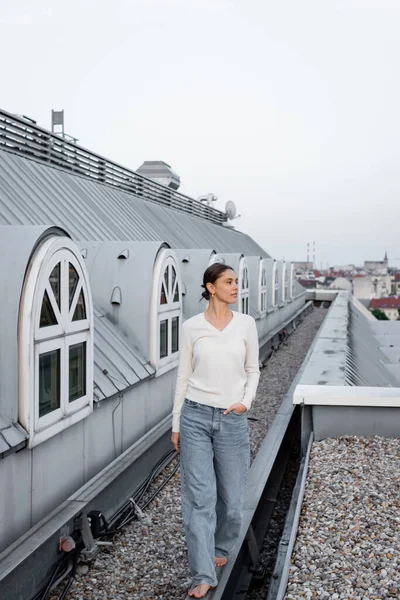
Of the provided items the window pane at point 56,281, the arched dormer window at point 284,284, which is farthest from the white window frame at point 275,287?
the window pane at point 56,281

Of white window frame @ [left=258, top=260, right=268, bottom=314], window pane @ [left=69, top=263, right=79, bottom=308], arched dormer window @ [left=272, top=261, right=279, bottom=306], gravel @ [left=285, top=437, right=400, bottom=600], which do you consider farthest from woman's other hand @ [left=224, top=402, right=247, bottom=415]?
arched dormer window @ [left=272, top=261, right=279, bottom=306]

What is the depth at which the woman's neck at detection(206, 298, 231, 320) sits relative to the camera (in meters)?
3.96

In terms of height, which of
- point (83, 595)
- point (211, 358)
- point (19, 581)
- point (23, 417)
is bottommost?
point (83, 595)

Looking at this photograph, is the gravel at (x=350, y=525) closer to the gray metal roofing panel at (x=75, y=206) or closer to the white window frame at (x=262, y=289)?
the gray metal roofing panel at (x=75, y=206)

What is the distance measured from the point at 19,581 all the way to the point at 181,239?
1518 cm

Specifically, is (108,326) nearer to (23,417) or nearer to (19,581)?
(23,417)

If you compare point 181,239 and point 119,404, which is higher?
point 181,239

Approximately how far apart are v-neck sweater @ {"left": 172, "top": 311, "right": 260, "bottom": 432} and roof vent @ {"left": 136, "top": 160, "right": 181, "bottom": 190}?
87.9ft

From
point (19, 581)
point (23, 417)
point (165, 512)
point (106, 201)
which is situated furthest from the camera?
point (106, 201)

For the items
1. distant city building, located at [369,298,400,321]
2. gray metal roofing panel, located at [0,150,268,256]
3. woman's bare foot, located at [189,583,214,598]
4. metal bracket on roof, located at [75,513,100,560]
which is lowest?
distant city building, located at [369,298,400,321]

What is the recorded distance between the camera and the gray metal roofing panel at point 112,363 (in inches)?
260

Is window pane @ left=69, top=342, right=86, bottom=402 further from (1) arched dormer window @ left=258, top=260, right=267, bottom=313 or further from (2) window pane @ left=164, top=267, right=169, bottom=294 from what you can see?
(1) arched dormer window @ left=258, top=260, right=267, bottom=313

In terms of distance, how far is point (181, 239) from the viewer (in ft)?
62.3

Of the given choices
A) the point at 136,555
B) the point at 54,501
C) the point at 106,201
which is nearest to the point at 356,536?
the point at 136,555
